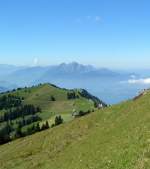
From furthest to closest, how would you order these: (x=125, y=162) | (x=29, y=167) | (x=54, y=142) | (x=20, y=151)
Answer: (x=20, y=151) → (x=54, y=142) → (x=29, y=167) → (x=125, y=162)

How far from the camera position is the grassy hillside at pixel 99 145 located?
106 feet

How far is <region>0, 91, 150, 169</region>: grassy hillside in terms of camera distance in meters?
32.4

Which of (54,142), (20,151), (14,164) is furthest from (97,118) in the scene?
(14,164)

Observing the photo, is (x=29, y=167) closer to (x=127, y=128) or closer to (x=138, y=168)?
(x=127, y=128)

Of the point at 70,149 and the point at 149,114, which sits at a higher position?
the point at 149,114

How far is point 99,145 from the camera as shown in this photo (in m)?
41.1

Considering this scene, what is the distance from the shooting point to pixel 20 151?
58094 millimetres

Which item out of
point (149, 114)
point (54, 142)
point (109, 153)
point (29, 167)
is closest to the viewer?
point (109, 153)

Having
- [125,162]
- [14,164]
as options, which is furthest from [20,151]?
[125,162]

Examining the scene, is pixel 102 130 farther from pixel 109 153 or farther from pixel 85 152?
pixel 109 153

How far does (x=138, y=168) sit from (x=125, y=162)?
2.46 meters

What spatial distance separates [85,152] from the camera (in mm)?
40188

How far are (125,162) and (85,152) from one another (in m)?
10.5

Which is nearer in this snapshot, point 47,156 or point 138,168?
point 138,168
